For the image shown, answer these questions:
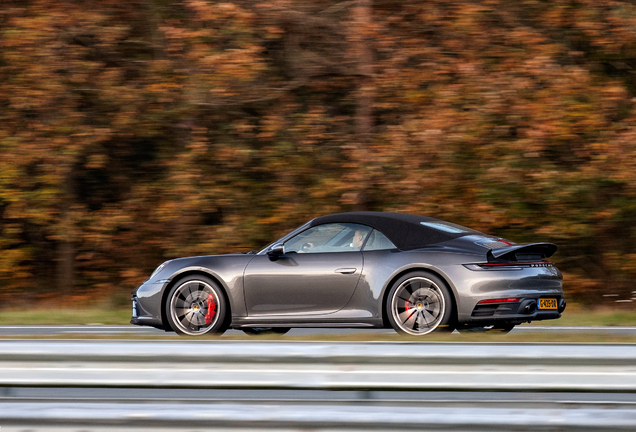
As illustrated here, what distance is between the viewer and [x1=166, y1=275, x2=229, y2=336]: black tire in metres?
8.20

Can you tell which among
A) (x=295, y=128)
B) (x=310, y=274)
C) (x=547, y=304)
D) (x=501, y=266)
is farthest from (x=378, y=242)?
(x=295, y=128)

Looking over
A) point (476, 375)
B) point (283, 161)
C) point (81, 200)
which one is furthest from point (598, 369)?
point (81, 200)

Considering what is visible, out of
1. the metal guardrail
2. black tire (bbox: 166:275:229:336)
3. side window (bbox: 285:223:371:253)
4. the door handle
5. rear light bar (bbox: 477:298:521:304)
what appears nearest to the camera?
the metal guardrail

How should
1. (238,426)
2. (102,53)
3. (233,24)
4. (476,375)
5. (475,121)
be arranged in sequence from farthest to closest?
(102,53) → (233,24) → (475,121) → (476,375) → (238,426)

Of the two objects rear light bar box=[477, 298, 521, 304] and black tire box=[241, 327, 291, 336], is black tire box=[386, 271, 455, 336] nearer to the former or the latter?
rear light bar box=[477, 298, 521, 304]

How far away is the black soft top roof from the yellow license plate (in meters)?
0.93

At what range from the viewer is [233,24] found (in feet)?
52.9

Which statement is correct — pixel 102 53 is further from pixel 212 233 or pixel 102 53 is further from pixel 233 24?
pixel 212 233

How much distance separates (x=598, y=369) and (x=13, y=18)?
49.9 feet

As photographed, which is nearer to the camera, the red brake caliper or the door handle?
the door handle

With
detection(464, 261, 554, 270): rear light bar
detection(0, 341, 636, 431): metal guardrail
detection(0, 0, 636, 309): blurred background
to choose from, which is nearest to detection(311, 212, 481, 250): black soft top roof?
detection(464, 261, 554, 270): rear light bar

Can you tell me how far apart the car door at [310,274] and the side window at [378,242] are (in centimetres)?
6

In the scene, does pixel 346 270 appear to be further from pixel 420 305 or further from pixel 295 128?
pixel 295 128

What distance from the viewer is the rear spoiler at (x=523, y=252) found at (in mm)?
7555
